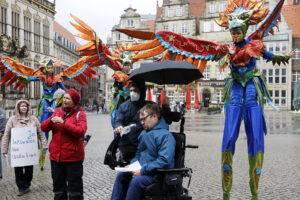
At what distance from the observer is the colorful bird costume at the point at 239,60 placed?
4418 millimetres

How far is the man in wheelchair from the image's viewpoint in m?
3.41

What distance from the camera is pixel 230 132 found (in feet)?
14.5

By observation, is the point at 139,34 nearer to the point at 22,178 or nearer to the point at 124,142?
the point at 124,142

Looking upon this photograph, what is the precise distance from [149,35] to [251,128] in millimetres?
1875

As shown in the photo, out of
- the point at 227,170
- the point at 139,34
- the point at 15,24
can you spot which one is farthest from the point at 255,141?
the point at 15,24

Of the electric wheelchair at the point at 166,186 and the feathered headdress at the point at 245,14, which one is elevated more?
the feathered headdress at the point at 245,14

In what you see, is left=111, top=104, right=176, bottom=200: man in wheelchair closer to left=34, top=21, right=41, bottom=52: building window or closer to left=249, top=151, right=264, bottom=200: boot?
left=249, top=151, right=264, bottom=200: boot

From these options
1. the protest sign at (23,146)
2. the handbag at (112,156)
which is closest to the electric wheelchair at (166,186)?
the handbag at (112,156)

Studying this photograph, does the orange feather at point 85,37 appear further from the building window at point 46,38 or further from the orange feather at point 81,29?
the building window at point 46,38

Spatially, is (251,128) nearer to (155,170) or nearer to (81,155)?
(155,170)

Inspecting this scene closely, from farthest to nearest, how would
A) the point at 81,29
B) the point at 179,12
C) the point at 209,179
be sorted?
the point at 179,12 → the point at 209,179 → the point at 81,29

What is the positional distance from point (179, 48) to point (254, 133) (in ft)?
5.11

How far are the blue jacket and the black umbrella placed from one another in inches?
27.5

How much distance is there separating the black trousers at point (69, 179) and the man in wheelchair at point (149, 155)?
0.72m
